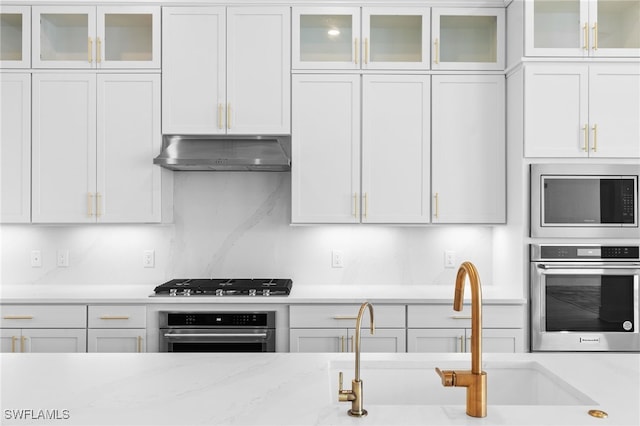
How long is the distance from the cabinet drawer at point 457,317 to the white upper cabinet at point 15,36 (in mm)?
2927

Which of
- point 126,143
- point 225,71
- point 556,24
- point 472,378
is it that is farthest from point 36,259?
point 556,24

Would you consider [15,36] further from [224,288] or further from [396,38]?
[396,38]

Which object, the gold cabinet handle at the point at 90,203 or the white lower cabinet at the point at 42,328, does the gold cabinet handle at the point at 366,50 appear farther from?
the white lower cabinet at the point at 42,328

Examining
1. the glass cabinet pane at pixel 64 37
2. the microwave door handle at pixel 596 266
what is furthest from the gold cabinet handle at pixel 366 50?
the glass cabinet pane at pixel 64 37

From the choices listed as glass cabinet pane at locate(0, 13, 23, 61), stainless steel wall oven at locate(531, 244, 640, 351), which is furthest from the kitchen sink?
glass cabinet pane at locate(0, 13, 23, 61)

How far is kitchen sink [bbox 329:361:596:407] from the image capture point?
58.7 inches

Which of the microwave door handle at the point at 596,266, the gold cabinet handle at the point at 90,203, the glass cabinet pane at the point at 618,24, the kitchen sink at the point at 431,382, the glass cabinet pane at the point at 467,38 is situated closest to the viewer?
the kitchen sink at the point at 431,382

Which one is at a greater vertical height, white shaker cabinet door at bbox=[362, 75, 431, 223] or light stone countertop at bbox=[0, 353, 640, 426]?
white shaker cabinet door at bbox=[362, 75, 431, 223]

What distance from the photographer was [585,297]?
280 cm

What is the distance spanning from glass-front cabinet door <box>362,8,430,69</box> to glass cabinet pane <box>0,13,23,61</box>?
228 centimetres

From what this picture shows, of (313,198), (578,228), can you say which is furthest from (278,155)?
(578,228)

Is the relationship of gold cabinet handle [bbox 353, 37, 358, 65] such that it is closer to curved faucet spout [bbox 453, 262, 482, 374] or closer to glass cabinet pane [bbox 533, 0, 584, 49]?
glass cabinet pane [bbox 533, 0, 584, 49]

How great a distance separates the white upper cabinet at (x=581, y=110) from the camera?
2838 millimetres

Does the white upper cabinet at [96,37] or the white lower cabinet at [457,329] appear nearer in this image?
the white lower cabinet at [457,329]
